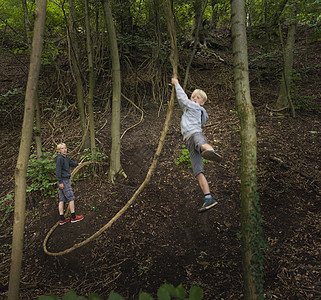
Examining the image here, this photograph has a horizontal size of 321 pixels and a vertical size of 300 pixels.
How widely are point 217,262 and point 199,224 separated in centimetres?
76

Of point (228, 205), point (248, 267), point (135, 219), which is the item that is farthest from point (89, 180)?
point (248, 267)

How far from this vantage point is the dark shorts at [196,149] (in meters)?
3.17

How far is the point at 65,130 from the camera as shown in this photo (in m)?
7.21

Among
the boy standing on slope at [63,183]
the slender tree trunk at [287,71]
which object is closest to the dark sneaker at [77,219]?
the boy standing on slope at [63,183]

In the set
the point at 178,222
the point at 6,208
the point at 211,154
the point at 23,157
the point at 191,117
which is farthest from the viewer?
the point at 6,208

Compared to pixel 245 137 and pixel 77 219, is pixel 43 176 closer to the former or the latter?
pixel 77 219

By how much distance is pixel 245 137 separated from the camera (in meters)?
2.20

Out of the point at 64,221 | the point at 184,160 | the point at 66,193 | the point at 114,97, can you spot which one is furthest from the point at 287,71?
the point at 64,221

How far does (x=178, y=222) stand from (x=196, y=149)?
1725 mm

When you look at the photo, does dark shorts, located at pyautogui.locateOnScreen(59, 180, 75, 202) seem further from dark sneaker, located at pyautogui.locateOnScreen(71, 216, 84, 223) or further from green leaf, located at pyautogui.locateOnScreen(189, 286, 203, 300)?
green leaf, located at pyautogui.locateOnScreen(189, 286, 203, 300)

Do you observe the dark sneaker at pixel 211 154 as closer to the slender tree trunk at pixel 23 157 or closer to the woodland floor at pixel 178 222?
the woodland floor at pixel 178 222

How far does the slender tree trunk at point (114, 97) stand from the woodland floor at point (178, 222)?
1.23ft

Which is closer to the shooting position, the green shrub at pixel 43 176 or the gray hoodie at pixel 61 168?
the gray hoodie at pixel 61 168

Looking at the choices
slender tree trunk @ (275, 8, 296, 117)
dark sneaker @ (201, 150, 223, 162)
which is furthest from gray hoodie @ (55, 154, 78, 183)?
slender tree trunk @ (275, 8, 296, 117)
